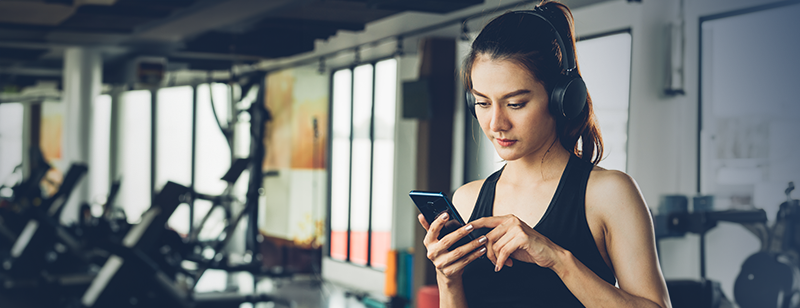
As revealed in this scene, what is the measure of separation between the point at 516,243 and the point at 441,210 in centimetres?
15

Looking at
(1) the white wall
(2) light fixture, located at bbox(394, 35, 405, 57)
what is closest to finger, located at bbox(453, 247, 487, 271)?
(1) the white wall

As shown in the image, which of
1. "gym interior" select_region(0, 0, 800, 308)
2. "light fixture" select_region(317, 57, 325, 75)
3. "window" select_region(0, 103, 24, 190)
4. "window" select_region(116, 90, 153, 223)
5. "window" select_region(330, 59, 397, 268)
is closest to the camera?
"gym interior" select_region(0, 0, 800, 308)

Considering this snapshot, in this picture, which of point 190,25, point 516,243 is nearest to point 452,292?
point 516,243

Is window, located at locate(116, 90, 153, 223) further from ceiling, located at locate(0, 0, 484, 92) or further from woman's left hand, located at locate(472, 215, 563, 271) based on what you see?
woman's left hand, located at locate(472, 215, 563, 271)

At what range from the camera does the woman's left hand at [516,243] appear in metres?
1.09

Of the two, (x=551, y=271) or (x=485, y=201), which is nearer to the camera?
(x=551, y=271)

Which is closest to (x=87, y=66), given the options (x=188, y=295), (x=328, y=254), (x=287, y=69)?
(x=287, y=69)

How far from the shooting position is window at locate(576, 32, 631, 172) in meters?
3.80

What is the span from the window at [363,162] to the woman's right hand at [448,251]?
5.75 m

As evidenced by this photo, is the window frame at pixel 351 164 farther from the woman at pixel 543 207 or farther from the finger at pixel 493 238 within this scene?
the finger at pixel 493 238

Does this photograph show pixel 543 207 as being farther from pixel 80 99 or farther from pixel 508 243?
pixel 80 99

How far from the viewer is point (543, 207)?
1255 millimetres

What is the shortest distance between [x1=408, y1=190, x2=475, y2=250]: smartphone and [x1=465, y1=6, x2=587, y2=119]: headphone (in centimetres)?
27

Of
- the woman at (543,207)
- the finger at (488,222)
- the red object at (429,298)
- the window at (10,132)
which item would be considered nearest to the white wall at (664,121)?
the red object at (429,298)
